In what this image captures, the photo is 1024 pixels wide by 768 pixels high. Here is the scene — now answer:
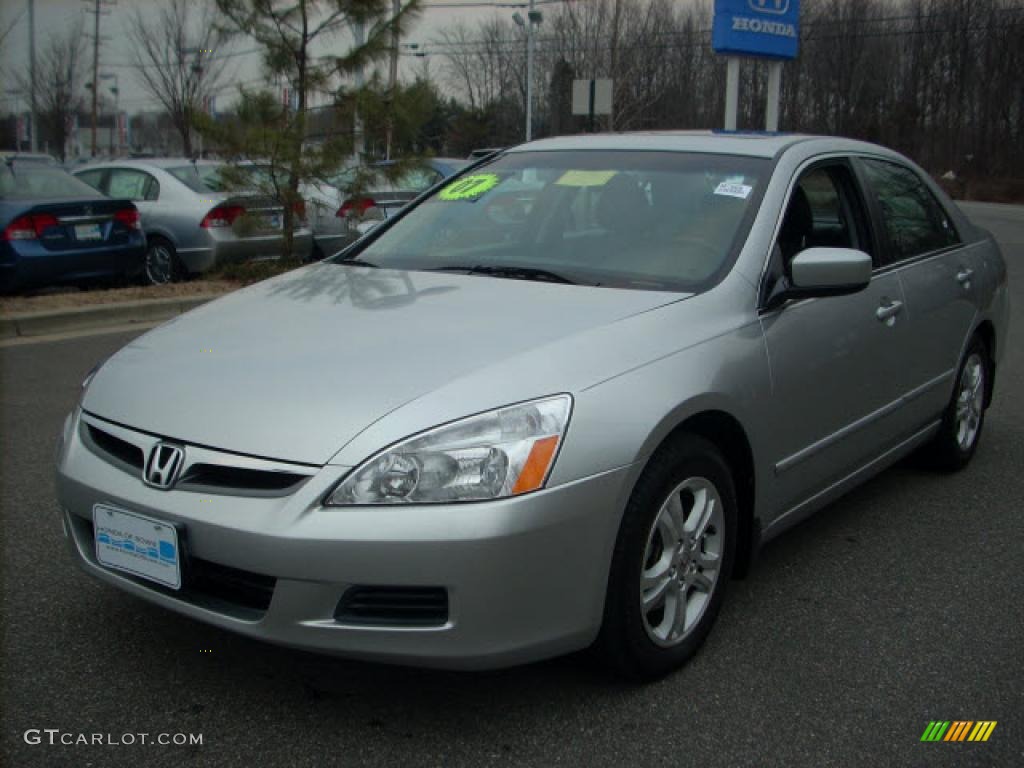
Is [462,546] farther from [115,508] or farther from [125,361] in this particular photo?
[125,361]

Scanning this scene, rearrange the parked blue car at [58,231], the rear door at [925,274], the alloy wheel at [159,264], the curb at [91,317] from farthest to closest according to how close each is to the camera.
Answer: the alloy wheel at [159,264] → the parked blue car at [58,231] → the curb at [91,317] → the rear door at [925,274]

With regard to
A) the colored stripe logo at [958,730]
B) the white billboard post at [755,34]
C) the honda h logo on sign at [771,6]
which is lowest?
the colored stripe logo at [958,730]

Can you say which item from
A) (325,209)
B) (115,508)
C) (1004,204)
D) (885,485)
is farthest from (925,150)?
(115,508)

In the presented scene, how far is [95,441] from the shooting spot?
2.88 meters

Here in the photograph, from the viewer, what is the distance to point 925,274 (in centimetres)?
439

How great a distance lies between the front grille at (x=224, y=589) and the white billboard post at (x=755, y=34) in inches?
731

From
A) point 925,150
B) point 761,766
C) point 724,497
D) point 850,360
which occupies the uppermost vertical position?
point 925,150

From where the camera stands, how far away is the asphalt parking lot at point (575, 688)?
259cm

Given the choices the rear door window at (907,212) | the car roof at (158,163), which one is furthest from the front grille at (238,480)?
the car roof at (158,163)

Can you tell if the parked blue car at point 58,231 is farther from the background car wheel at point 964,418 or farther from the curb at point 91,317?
the background car wheel at point 964,418

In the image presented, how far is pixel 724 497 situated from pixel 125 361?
5.87ft

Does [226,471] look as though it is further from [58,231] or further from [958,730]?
[58,231]

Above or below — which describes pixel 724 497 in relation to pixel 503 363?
below

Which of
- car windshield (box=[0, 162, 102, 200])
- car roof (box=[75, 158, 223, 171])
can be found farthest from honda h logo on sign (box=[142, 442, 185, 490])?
car roof (box=[75, 158, 223, 171])
